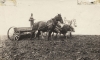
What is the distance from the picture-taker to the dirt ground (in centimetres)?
161

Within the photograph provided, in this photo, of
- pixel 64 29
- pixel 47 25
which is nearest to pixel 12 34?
pixel 47 25

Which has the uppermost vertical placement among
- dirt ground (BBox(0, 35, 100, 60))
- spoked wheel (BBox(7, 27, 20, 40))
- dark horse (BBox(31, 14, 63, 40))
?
dark horse (BBox(31, 14, 63, 40))

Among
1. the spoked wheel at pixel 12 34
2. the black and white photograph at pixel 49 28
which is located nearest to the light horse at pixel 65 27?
the black and white photograph at pixel 49 28

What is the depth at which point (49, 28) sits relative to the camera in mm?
1695

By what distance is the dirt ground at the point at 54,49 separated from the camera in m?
1.61

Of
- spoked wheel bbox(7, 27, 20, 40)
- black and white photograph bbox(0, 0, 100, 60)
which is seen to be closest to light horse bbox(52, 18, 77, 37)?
black and white photograph bbox(0, 0, 100, 60)

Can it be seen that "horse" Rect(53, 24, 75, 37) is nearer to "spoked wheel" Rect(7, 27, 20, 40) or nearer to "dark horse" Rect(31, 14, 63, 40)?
"dark horse" Rect(31, 14, 63, 40)

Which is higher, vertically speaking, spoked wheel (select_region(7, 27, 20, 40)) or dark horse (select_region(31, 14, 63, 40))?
dark horse (select_region(31, 14, 63, 40))

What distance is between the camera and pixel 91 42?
5.54 feet

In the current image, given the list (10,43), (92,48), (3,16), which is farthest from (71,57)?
(3,16)

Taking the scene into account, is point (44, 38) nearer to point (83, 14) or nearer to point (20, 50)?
point (20, 50)

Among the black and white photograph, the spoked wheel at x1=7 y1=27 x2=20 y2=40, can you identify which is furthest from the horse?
Result: the spoked wheel at x1=7 y1=27 x2=20 y2=40

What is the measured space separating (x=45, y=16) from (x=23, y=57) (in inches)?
16.3

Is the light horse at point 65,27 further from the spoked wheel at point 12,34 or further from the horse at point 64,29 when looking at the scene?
the spoked wheel at point 12,34
